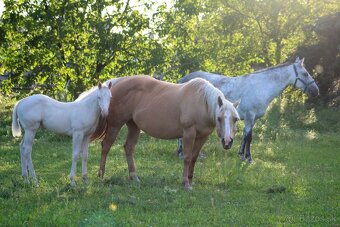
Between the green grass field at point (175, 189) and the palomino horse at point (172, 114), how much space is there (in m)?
0.76

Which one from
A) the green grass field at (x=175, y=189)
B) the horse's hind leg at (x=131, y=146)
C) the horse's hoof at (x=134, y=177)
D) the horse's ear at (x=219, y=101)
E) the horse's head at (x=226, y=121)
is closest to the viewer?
the green grass field at (x=175, y=189)

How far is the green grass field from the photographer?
6.11 meters

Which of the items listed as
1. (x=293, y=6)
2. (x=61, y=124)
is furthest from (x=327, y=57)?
(x=61, y=124)

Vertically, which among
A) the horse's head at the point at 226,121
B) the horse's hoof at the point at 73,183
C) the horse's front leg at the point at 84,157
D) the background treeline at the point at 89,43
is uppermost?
the background treeline at the point at 89,43

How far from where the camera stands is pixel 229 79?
1264cm

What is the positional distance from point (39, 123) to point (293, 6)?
2143 cm

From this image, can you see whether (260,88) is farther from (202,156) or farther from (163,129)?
(163,129)

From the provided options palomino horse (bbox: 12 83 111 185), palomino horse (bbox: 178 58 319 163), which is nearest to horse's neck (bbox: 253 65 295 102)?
palomino horse (bbox: 178 58 319 163)

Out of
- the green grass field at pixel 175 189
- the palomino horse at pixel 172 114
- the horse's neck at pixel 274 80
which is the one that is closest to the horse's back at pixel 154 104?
the palomino horse at pixel 172 114

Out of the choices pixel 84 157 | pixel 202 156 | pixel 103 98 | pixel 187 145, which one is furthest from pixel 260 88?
pixel 84 157

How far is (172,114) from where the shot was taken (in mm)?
8469

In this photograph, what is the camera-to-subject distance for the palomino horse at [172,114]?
766cm

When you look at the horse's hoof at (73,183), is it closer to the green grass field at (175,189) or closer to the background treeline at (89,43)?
the green grass field at (175,189)

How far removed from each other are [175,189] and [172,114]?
4.68ft
